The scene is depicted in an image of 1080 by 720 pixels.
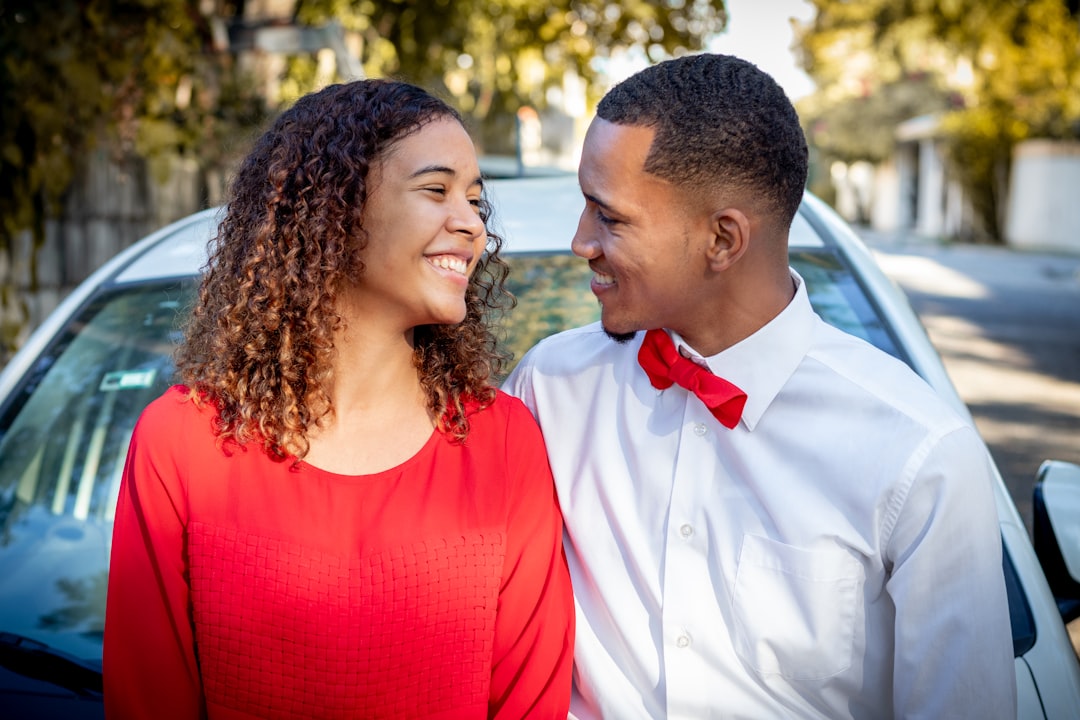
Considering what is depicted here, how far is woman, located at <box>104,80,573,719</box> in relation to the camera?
183 cm

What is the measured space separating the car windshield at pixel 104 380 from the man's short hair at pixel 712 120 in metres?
0.70

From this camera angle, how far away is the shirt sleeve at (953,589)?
67.4 inches

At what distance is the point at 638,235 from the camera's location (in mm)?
1949

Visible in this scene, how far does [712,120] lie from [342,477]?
87 centimetres

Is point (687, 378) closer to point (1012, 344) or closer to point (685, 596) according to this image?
point (685, 596)

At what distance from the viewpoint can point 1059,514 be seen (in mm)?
2199

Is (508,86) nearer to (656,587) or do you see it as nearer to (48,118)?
(48,118)

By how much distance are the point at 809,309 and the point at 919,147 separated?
36.2m

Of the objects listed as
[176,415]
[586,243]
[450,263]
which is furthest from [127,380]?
[586,243]

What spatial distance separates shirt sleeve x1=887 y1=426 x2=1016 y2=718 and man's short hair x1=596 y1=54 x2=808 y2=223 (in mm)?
564

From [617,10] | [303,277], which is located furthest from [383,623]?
[617,10]

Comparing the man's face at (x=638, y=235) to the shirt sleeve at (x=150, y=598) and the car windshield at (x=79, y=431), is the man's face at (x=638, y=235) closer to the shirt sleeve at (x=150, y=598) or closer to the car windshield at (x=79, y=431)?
the shirt sleeve at (x=150, y=598)

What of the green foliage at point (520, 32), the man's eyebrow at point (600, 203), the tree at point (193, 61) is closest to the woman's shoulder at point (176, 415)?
the man's eyebrow at point (600, 203)

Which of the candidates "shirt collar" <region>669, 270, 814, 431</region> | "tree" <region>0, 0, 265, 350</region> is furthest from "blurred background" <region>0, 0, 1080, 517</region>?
"shirt collar" <region>669, 270, 814, 431</region>
